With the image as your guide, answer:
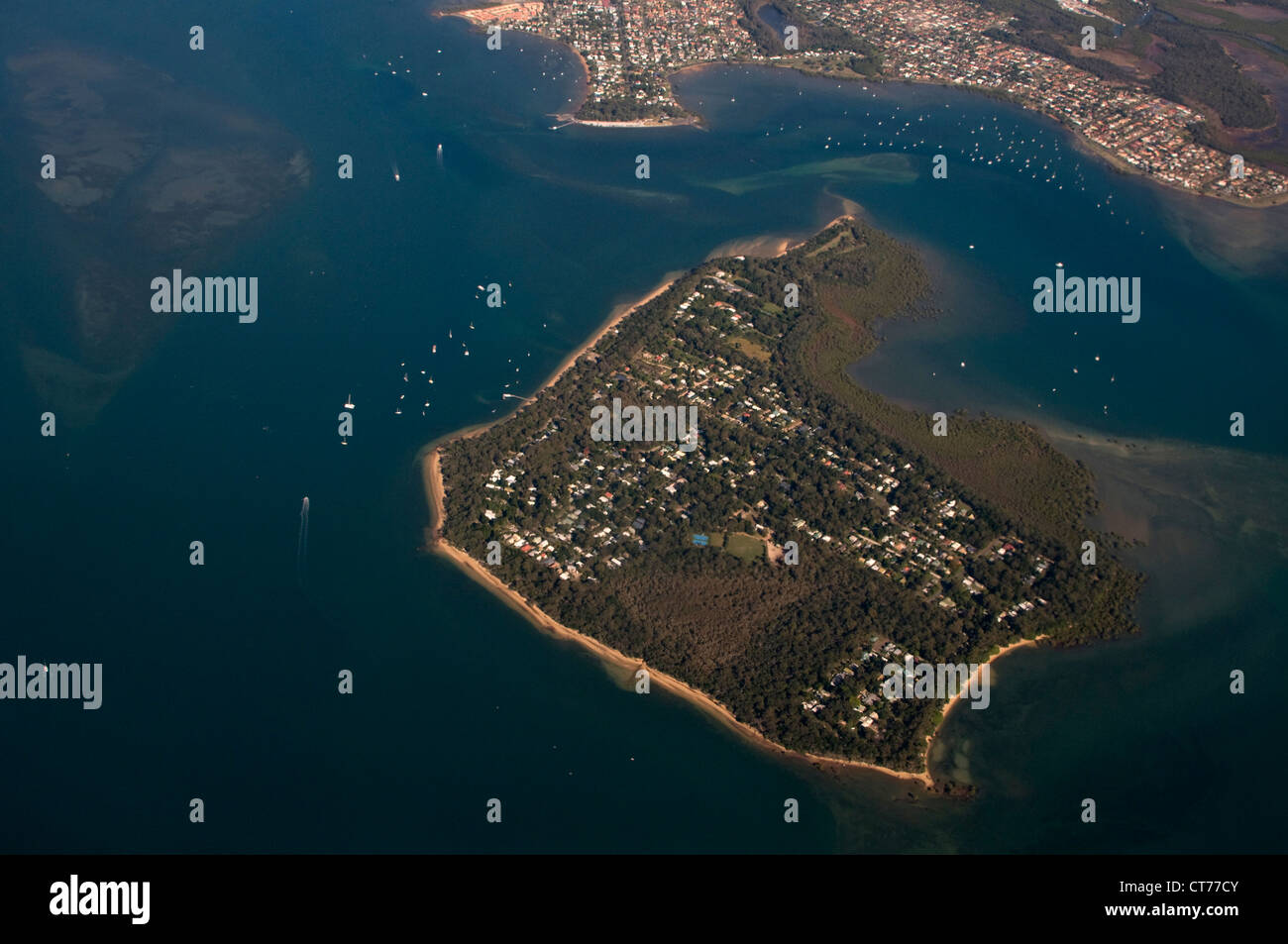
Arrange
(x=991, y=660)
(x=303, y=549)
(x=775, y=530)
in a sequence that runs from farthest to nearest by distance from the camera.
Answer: (x=775, y=530) < (x=303, y=549) < (x=991, y=660)

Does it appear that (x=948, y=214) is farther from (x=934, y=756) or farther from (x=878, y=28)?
(x=934, y=756)

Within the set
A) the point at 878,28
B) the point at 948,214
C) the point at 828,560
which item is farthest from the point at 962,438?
the point at 878,28

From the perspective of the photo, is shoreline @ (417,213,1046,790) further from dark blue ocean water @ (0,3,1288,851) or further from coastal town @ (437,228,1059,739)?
coastal town @ (437,228,1059,739)

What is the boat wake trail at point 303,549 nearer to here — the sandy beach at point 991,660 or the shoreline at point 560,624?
the shoreline at point 560,624

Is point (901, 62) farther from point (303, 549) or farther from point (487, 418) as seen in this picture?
point (303, 549)

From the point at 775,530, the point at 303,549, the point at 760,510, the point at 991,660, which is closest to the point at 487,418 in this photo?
the point at 303,549

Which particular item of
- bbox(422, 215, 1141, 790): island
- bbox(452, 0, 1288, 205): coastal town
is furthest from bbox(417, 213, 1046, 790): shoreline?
bbox(452, 0, 1288, 205): coastal town
